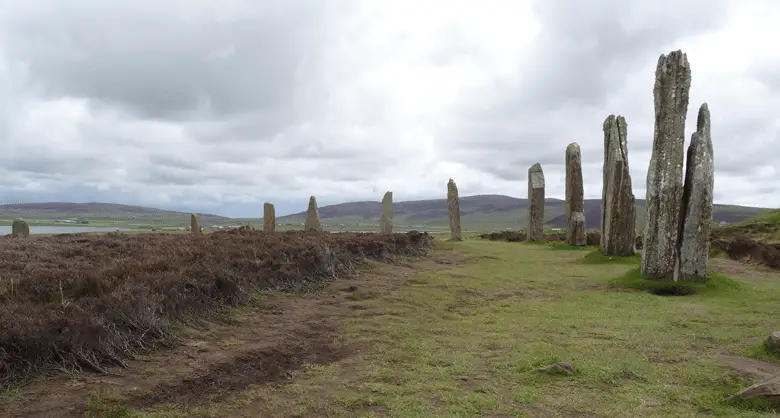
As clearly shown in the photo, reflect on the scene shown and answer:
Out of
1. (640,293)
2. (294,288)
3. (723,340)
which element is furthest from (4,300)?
(640,293)

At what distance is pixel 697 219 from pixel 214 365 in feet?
41.3

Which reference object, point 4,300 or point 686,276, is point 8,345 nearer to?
point 4,300

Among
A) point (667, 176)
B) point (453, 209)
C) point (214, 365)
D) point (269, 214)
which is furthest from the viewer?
point (453, 209)

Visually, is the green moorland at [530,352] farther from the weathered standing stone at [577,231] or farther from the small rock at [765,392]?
the weathered standing stone at [577,231]

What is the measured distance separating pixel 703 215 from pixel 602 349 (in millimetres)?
7662

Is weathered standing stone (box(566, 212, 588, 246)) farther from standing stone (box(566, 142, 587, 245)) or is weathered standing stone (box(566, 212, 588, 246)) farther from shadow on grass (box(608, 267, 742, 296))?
shadow on grass (box(608, 267, 742, 296))

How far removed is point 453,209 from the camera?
33.9 meters

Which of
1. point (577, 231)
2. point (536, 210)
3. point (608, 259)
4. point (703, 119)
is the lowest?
point (608, 259)

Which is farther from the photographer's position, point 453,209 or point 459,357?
point 453,209


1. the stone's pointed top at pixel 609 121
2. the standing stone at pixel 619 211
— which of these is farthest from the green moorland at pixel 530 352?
the stone's pointed top at pixel 609 121

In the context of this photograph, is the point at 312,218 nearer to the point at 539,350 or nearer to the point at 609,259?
the point at 609,259

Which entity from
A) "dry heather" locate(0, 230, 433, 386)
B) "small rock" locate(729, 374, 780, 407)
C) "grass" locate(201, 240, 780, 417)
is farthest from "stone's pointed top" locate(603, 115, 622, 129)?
"small rock" locate(729, 374, 780, 407)

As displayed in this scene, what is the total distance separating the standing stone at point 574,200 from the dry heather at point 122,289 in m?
14.6

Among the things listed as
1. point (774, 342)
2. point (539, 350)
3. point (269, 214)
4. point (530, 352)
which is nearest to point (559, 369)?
point (530, 352)
